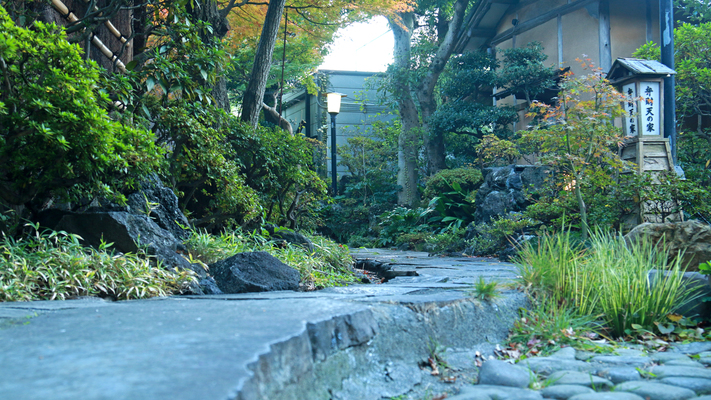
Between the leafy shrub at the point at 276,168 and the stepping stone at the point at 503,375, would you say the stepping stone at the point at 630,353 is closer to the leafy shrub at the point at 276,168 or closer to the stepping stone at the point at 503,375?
the stepping stone at the point at 503,375

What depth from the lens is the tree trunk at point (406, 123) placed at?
14.0 m

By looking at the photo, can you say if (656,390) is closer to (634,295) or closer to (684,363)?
(684,363)

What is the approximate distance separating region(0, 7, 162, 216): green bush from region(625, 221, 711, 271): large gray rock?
4390mm

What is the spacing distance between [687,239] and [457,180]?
689 centimetres

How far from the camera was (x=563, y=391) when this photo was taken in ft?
7.02

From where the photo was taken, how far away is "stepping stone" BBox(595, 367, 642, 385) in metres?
2.30

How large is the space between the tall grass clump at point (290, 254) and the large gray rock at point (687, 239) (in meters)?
2.79

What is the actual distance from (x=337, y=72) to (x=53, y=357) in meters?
17.5

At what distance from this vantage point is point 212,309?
2.44 metres

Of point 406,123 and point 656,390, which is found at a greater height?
point 406,123

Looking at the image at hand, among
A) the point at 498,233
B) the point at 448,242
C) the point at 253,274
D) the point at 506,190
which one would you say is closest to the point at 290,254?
the point at 253,274

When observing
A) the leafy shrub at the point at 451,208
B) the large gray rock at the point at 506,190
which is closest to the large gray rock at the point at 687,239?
the large gray rock at the point at 506,190

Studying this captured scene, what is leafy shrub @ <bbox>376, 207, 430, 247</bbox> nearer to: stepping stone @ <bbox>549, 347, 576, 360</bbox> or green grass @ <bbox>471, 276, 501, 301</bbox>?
green grass @ <bbox>471, 276, 501, 301</bbox>

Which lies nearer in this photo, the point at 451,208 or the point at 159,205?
the point at 159,205
